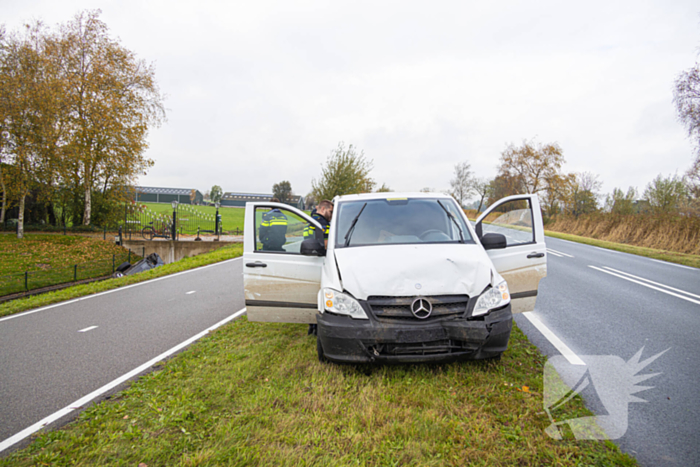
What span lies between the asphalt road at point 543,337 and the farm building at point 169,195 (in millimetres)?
105585

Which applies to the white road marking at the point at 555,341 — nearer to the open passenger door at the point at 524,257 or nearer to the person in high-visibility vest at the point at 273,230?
the open passenger door at the point at 524,257

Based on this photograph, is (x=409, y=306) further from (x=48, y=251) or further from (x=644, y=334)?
(x=48, y=251)

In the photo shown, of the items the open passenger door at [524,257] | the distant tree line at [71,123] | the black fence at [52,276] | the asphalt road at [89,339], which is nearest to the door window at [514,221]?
the open passenger door at [524,257]

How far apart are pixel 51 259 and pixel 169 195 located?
353ft

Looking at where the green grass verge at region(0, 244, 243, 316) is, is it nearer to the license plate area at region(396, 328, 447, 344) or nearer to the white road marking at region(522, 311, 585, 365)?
the license plate area at region(396, 328, 447, 344)

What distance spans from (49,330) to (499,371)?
6.82 m

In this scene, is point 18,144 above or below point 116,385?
above

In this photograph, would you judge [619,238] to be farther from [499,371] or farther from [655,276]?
[499,371]

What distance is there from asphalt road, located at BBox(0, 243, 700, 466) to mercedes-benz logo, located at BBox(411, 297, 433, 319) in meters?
1.50

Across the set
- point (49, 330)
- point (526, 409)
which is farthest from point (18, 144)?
point (526, 409)

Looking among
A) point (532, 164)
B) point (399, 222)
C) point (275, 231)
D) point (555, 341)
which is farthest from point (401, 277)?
point (532, 164)

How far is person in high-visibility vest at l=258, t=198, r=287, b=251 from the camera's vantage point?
480cm

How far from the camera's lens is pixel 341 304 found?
11.1ft

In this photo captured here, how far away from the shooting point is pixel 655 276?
30.7ft
